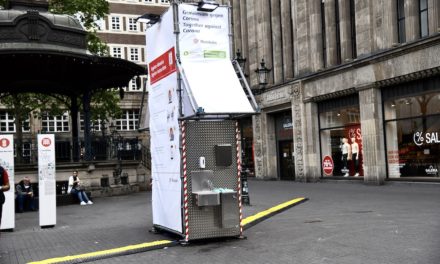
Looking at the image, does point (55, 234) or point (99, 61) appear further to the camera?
point (99, 61)

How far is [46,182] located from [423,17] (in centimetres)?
1592

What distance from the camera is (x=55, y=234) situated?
13.0 metres

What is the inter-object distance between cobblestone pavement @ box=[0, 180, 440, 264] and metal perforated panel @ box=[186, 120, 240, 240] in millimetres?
282

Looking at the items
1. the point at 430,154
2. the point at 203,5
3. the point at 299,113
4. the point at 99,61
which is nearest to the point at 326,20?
the point at 299,113

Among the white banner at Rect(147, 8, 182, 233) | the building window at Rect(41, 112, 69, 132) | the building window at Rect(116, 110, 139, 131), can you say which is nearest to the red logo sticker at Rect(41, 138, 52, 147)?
the white banner at Rect(147, 8, 182, 233)

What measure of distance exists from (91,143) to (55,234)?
486 inches

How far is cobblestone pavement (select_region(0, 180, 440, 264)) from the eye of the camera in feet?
29.2

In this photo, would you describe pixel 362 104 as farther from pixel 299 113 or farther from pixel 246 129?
pixel 246 129

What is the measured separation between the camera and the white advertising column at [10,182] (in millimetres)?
13734

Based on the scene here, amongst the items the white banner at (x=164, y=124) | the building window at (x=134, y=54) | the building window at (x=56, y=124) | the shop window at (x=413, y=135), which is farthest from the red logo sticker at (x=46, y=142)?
the building window at (x=134, y=54)

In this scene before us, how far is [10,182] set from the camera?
14164mm

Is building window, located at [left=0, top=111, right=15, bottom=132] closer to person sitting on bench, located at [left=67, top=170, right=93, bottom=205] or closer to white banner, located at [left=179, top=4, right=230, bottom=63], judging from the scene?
person sitting on bench, located at [left=67, top=170, right=93, bottom=205]

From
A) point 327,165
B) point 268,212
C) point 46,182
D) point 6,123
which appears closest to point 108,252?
point 46,182

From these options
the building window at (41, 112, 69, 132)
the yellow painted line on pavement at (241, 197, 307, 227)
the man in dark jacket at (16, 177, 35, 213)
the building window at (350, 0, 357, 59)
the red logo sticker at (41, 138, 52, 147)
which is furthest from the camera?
the building window at (41, 112, 69, 132)
